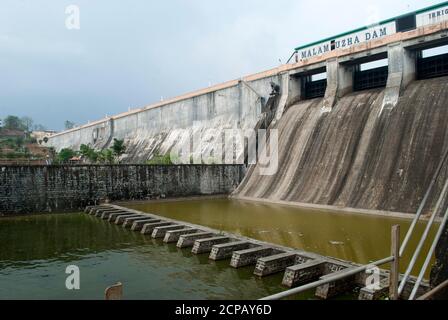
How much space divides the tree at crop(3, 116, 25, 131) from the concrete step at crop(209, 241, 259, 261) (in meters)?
118

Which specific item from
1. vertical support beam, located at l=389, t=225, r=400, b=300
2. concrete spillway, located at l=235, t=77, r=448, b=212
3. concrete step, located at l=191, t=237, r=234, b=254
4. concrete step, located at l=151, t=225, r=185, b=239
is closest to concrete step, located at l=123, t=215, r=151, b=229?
concrete step, located at l=151, t=225, r=185, b=239

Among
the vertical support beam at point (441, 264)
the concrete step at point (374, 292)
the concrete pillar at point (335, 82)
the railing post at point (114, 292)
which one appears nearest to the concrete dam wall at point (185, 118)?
the concrete pillar at point (335, 82)

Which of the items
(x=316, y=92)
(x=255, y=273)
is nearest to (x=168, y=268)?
(x=255, y=273)

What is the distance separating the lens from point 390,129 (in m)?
19.6

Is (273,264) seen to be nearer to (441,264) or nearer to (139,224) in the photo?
(441,264)

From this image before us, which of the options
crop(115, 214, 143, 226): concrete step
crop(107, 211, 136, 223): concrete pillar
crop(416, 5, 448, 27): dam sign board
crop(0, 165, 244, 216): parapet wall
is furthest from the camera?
crop(416, 5, 448, 27): dam sign board

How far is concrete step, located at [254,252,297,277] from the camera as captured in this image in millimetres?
8258

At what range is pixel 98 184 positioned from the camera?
21125 millimetres

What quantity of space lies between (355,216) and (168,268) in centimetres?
940

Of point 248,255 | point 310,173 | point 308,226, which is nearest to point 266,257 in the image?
point 248,255

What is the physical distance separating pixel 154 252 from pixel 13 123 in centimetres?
11978

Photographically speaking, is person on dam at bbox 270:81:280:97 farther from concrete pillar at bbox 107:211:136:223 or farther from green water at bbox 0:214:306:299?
green water at bbox 0:214:306:299

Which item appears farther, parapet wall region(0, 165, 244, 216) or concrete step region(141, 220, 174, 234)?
parapet wall region(0, 165, 244, 216)
